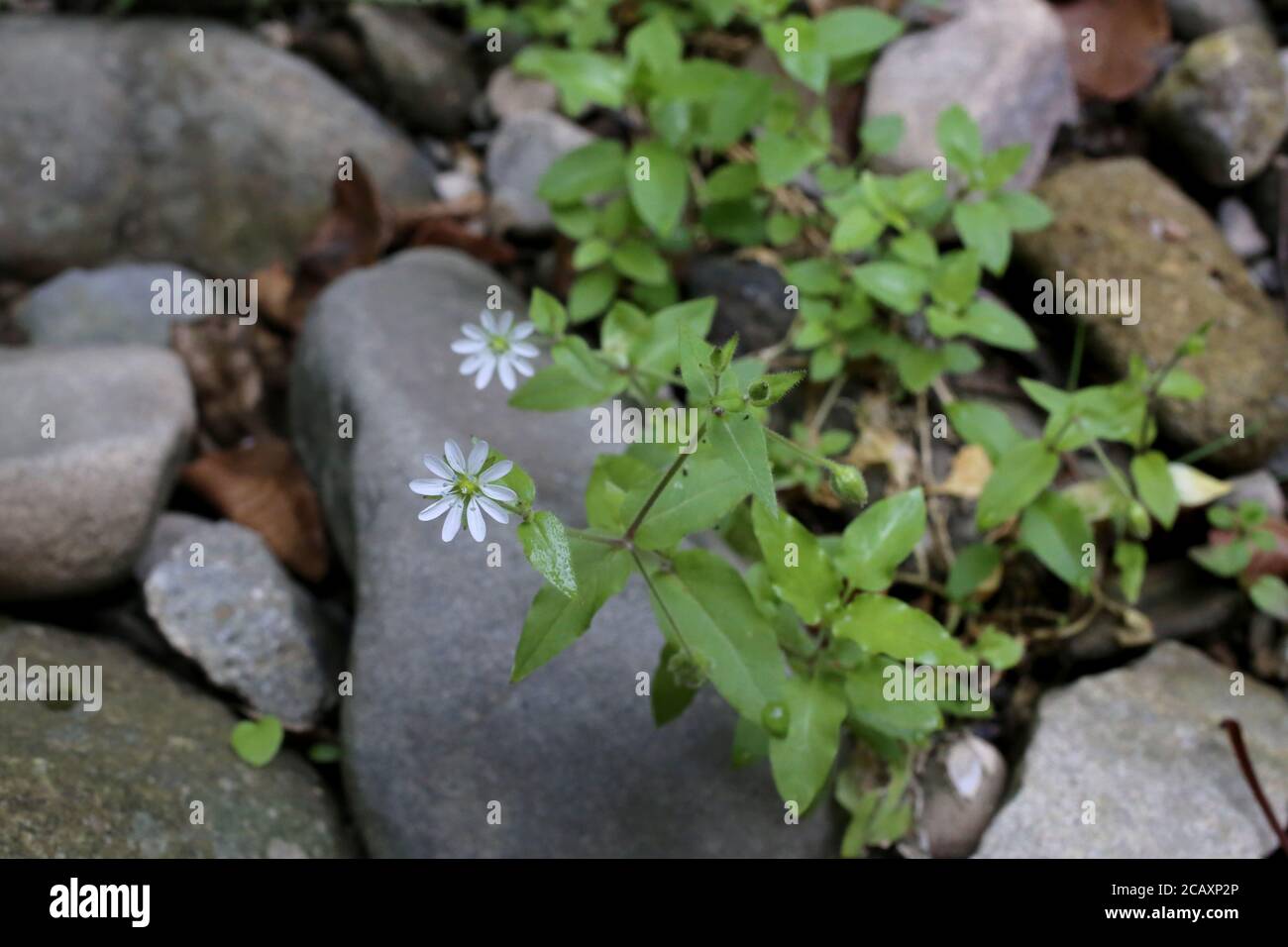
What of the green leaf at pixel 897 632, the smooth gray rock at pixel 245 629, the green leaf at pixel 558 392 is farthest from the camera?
the smooth gray rock at pixel 245 629

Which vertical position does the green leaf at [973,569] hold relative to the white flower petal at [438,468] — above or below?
below

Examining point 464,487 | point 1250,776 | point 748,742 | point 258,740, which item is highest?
point 464,487

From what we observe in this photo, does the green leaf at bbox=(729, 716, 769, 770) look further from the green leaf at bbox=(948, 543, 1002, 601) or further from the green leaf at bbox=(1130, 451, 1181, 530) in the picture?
the green leaf at bbox=(1130, 451, 1181, 530)

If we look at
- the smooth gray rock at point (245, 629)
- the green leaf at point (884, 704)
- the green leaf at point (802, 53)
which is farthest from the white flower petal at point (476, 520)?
the green leaf at point (802, 53)

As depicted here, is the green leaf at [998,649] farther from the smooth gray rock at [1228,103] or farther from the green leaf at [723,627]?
the smooth gray rock at [1228,103]

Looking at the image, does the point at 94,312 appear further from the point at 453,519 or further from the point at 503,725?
the point at 453,519

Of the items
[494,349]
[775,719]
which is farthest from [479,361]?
[775,719]

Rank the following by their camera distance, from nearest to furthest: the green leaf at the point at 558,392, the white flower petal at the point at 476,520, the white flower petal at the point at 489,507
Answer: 1. the white flower petal at the point at 476,520
2. the white flower petal at the point at 489,507
3. the green leaf at the point at 558,392
